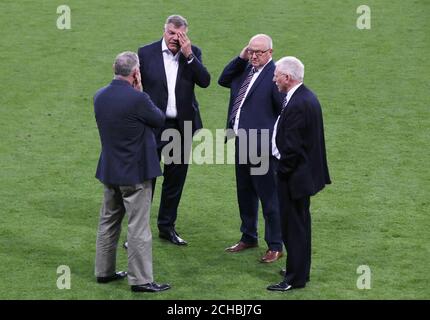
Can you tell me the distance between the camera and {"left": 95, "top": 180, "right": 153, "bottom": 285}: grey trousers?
7492mm

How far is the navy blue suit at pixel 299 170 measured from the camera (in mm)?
7375

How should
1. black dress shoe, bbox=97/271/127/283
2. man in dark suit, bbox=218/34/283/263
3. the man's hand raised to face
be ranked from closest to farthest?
black dress shoe, bbox=97/271/127/283 → man in dark suit, bbox=218/34/283/263 → the man's hand raised to face

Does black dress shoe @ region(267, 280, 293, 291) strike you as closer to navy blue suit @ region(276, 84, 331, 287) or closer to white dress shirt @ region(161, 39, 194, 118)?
navy blue suit @ region(276, 84, 331, 287)

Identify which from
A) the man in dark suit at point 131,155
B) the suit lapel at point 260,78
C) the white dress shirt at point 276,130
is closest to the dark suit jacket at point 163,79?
the suit lapel at point 260,78

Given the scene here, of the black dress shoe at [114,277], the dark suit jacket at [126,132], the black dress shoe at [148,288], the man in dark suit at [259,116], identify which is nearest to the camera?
the dark suit jacket at [126,132]

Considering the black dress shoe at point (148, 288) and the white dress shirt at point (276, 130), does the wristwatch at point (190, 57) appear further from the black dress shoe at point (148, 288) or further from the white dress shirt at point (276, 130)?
the black dress shoe at point (148, 288)

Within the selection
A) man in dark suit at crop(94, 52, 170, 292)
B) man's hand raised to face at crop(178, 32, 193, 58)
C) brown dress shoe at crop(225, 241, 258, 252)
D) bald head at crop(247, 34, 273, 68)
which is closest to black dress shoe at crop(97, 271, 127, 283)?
man in dark suit at crop(94, 52, 170, 292)

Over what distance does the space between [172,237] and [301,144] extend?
6.37ft

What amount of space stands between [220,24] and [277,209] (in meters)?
7.77

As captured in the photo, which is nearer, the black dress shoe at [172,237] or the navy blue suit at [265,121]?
the navy blue suit at [265,121]

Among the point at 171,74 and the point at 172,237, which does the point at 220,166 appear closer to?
the point at 172,237

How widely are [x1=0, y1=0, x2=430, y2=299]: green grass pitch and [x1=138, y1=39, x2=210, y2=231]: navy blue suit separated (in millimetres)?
413

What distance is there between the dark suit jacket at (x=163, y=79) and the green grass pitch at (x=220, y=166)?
1.24 m
